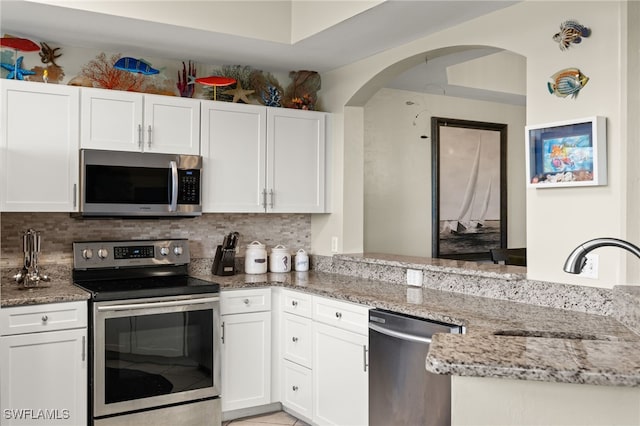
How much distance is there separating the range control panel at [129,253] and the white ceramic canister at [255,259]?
41 centimetres

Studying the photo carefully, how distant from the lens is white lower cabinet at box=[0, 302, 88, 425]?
2980mm

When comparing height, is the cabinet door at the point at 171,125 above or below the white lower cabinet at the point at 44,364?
above

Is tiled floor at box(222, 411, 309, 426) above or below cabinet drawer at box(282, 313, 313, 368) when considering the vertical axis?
below

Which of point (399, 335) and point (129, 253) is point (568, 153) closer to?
point (399, 335)

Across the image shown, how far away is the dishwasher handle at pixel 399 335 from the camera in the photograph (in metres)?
2.66

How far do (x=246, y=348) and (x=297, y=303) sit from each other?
16.6 inches

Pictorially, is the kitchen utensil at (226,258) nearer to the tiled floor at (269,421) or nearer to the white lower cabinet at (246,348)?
the white lower cabinet at (246,348)

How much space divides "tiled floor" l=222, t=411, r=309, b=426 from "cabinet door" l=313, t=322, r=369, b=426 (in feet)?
0.72

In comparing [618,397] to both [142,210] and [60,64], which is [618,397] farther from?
[60,64]

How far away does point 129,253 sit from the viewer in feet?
12.5

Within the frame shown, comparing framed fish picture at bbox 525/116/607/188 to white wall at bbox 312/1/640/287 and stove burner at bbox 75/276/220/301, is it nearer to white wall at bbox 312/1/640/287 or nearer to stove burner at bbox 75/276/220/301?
white wall at bbox 312/1/640/287

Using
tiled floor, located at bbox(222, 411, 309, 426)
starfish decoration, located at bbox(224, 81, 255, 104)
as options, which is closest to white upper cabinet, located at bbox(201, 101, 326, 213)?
starfish decoration, located at bbox(224, 81, 255, 104)

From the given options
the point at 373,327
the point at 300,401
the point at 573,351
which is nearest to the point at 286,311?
the point at 300,401

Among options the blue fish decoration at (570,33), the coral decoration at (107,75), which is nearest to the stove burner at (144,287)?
the coral decoration at (107,75)
